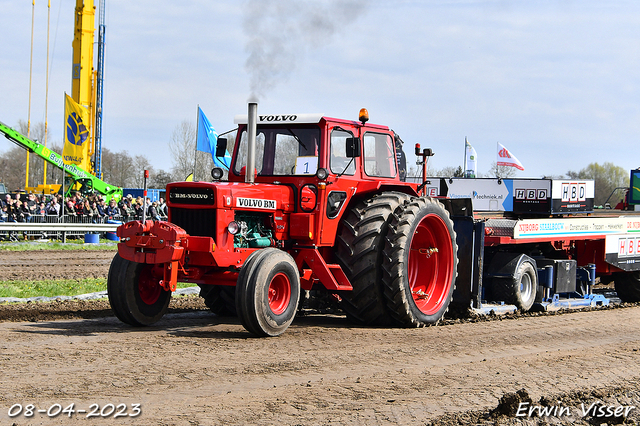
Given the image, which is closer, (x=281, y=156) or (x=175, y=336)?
(x=175, y=336)

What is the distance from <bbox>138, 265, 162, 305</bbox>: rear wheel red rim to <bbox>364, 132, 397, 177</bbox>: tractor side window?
2.97 metres

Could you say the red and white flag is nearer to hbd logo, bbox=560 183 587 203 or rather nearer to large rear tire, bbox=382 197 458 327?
hbd logo, bbox=560 183 587 203

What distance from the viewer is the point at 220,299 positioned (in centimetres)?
929

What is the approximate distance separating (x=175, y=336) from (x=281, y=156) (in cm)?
266

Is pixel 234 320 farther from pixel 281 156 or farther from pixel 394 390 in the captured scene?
pixel 394 390

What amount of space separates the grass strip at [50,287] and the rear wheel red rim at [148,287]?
377 centimetres

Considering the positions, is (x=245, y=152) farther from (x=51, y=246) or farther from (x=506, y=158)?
(x=506, y=158)

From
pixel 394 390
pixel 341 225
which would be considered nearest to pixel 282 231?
pixel 341 225

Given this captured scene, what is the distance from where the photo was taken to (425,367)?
6.29 meters

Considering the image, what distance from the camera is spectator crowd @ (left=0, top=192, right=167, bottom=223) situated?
71.7 feet

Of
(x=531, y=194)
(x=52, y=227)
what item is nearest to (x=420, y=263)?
(x=52, y=227)

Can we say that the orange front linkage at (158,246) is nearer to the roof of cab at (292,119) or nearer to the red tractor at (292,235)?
the red tractor at (292,235)

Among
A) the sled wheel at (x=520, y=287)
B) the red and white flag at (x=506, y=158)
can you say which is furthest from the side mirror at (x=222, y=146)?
the red and white flag at (x=506, y=158)

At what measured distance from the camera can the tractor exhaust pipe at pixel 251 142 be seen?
27.1 feet
